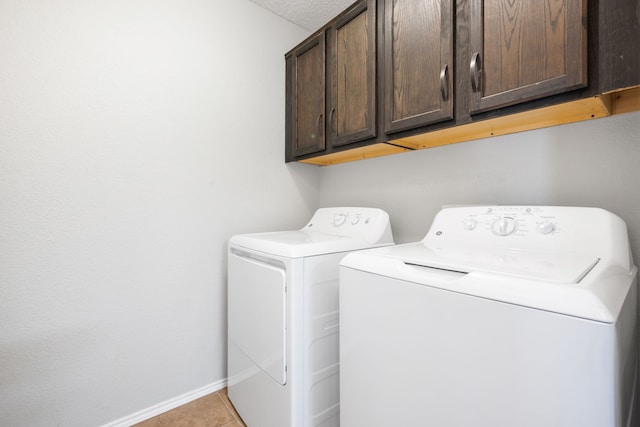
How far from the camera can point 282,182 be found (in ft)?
6.73

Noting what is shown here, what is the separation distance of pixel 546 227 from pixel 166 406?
2008mm

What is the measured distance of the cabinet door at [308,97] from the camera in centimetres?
171

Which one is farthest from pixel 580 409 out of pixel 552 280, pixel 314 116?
pixel 314 116

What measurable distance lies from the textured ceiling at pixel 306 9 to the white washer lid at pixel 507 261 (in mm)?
1725

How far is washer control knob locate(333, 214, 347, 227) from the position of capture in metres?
1.68

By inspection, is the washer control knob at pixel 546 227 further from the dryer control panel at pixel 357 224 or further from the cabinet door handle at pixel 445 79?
the dryer control panel at pixel 357 224

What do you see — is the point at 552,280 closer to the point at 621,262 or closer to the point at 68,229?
the point at 621,262

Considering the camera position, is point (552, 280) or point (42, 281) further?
point (42, 281)

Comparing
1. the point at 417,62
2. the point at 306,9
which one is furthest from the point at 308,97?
the point at 417,62

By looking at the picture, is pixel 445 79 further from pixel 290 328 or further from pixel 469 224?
pixel 290 328

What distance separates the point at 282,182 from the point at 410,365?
152cm

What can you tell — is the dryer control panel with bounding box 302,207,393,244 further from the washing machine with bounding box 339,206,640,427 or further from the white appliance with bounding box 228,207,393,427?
the washing machine with bounding box 339,206,640,427

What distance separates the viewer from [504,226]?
102 cm

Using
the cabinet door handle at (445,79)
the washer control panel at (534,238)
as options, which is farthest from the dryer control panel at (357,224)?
the cabinet door handle at (445,79)
